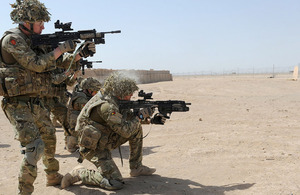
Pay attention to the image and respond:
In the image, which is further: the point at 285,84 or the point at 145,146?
the point at 285,84

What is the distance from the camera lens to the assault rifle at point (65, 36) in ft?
13.5

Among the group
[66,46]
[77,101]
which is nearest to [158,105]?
[66,46]

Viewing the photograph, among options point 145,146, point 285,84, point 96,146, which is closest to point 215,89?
point 285,84

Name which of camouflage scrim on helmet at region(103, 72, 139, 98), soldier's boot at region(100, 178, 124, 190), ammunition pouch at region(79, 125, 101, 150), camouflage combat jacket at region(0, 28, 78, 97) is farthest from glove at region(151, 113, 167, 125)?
camouflage combat jacket at region(0, 28, 78, 97)

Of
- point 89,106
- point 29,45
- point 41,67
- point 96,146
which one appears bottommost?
point 96,146

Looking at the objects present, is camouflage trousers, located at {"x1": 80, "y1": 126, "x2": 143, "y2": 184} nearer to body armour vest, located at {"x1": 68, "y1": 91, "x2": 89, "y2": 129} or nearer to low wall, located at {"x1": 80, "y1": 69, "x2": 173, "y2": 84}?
body armour vest, located at {"x1": 68, "y1": 91, "x2": 89, "y2": 129}

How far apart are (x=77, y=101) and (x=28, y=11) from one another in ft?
8.64

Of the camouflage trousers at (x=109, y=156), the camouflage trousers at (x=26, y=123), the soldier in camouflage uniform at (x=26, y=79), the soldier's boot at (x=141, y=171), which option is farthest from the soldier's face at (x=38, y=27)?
the soldier's boot at (x=141, y=171)

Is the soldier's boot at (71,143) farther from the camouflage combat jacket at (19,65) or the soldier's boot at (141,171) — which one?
the camouflage combat jacket at (19,65)

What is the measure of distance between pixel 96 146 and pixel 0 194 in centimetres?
144

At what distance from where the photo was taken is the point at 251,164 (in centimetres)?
507

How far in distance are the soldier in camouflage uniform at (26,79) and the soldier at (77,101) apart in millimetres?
2060

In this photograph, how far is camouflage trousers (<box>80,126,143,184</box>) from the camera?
4219 mm

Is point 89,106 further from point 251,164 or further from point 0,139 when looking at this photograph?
point 0,139
